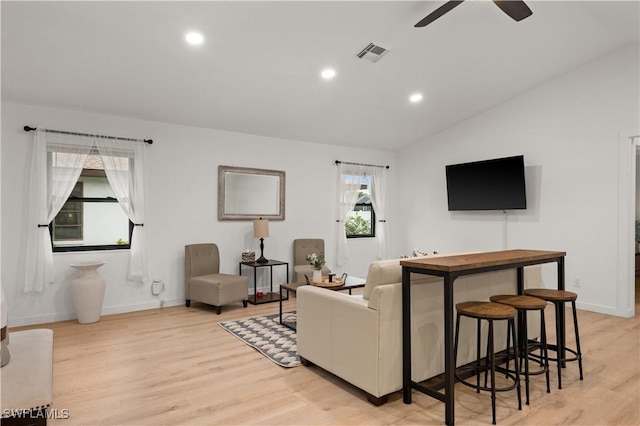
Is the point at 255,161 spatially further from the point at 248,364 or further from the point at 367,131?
the point at 248,364

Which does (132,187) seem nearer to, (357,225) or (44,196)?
(44,196)

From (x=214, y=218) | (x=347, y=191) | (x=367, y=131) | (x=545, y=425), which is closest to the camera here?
(x=545, y=425)

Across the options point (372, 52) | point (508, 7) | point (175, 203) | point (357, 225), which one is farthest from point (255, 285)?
point (508, 7)

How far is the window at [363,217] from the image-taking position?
7.40m

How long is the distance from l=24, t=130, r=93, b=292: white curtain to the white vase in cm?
34

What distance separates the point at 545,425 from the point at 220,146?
503 cm

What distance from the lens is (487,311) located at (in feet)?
7.89

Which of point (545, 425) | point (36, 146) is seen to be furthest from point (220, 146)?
point (545, 425)

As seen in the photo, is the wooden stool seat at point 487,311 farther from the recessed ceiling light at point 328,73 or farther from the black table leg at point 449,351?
the recessed ceiling light at point 328,73

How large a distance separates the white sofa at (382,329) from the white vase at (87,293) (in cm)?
287

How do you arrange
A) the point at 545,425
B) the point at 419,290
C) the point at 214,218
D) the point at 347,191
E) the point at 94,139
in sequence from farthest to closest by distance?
1. the point at 347,191
2. the point at 214,218
3. the point at 94,139
4. the point at 419,290
5. the point at 545,425

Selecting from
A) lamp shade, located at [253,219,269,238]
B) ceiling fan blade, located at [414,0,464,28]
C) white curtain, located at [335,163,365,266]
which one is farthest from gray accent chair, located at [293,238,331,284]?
ceiling fan blade, located at [414,0,464,28]

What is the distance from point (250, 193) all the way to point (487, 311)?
14.2 ft

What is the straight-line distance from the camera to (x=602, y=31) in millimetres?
4410
